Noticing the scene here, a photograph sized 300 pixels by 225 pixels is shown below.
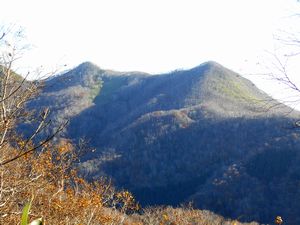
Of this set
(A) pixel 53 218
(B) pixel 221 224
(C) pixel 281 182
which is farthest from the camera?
(C) pixel 281 182

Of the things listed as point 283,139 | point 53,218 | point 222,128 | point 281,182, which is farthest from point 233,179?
point 53,218

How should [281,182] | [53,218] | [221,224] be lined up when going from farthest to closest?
[281,182]
[221,224]
[53,218]

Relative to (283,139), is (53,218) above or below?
above

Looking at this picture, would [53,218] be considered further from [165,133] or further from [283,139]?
[165,133]

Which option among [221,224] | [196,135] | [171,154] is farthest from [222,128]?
[221,224]

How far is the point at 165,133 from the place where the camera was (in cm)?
19875

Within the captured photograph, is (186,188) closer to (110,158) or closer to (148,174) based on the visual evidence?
(148,174)

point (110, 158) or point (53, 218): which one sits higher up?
point (53, 218)

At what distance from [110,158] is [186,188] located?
3884cm

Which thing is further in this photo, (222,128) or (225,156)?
(222,128)

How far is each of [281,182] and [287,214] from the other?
1039 inches

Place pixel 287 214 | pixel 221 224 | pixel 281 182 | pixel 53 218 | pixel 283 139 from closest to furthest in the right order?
pixel 53 218 → pixel 221 224 → pixel 287 214 → pixel 281 182 → pixel 283 139

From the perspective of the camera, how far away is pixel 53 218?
1834cm

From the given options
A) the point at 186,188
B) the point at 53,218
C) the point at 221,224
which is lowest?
the point at 186,188
